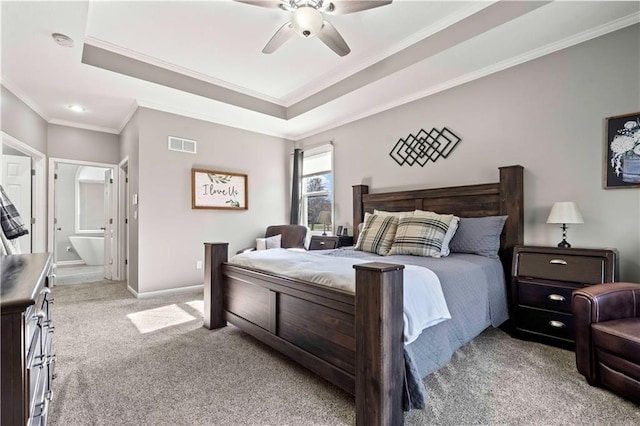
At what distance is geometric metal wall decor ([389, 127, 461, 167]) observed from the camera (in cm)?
360

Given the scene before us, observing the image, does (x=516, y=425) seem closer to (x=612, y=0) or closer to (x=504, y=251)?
(x=504, y=251)

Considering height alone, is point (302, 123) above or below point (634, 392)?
above

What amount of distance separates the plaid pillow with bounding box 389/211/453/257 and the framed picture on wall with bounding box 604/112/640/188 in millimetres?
1298

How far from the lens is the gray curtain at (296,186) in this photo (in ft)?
18.0

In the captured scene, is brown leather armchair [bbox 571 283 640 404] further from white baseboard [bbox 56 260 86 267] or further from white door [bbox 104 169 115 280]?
white baseboard [bbox 56 260 86 267]

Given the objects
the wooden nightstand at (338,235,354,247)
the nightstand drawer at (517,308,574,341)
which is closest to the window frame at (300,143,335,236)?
Answer: the wooden nightstand at (338,235,354,247)

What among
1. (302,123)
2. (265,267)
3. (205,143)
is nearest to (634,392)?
(265,267)

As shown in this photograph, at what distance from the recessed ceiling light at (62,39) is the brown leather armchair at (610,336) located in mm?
4518

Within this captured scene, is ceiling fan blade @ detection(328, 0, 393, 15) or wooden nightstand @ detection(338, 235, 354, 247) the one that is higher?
ceiling fan blade @ detection(328, 0, 393, 15)

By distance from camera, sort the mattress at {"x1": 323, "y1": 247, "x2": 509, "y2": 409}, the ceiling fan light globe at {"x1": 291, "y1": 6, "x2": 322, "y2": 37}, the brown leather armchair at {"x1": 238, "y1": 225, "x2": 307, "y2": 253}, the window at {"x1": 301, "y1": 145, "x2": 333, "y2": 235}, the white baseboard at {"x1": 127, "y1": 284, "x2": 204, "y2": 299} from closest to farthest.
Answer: the mattress at {"x1": 323, "y1": 247, "x2": 509, "y2": 409}
the ceiling fan light globe at {"x1": 291, "y1": 6, "x2": 322, "y2": 37}
the white baseboard at {"x1": 127, "y1": 284, "x2": 204, "y2": 299}
the brown leather armchair at {"x1": 238, "y1": 225, "x2": 307, "y2": 253}
the window at {"x1": 301, "y1": 145, "x2": 333, "y2": 235}

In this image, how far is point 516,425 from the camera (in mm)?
1552

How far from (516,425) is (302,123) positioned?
4.49m

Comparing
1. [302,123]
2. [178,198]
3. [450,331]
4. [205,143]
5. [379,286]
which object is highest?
[302,123]

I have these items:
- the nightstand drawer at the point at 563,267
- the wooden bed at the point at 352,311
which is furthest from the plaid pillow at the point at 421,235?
the nightstand drawer at the point at 563,267
